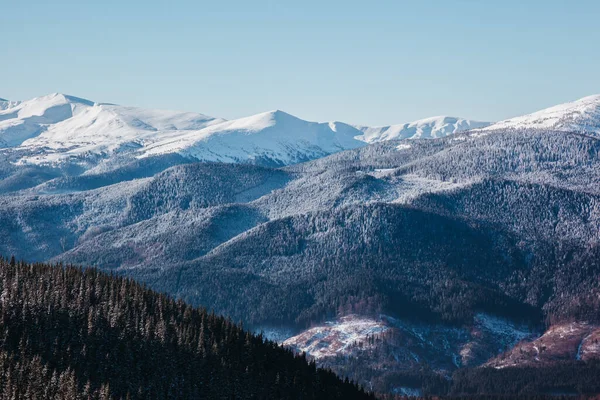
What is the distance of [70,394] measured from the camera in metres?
196

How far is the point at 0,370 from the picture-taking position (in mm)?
199625

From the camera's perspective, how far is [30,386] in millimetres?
195000

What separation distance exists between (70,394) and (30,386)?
6.31 metres

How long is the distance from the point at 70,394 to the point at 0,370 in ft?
41.7

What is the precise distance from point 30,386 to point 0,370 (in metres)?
7.64
